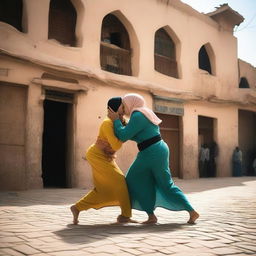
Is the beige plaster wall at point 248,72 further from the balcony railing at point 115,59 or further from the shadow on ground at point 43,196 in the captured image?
the shadow on ground at point 43,196

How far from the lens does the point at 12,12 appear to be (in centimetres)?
1009

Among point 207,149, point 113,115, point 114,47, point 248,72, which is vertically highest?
point 248,72

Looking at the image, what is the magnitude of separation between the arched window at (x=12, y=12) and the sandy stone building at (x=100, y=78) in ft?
0.09

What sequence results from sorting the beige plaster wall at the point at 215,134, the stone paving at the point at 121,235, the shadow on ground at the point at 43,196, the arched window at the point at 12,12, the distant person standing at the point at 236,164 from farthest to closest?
the distant person standing at the point at 236,164, the beige plaster wall at the point at 215,134, the arched window at the point at 12,12, the shadow on ground at the point at 43,196, the stone paving at the point at 121,235

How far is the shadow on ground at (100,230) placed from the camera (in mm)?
3127

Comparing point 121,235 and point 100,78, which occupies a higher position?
point 100,78

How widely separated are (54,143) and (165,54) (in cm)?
586

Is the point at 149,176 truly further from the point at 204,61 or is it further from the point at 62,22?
the point at 204,61

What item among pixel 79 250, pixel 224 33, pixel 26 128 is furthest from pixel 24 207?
pixel 224 33

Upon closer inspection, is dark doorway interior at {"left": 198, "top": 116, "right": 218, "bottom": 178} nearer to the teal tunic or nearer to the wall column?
the wall column

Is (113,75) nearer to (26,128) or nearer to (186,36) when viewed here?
(26,128)

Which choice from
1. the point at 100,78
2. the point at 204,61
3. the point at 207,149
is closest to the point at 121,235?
the point at 100,78

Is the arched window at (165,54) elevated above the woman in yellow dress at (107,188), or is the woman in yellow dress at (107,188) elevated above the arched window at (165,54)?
the arched window at (165,54)

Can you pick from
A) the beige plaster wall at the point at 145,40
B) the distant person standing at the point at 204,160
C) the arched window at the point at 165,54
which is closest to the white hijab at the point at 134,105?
the beige plaster wall at the point at 145,40
